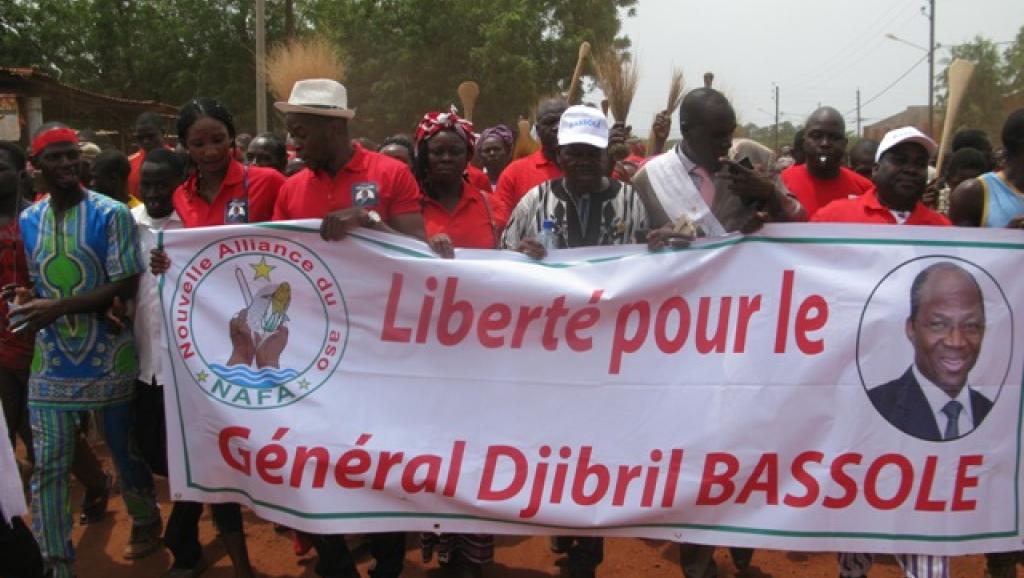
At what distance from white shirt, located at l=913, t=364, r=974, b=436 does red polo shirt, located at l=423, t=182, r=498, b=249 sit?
6.27 feet

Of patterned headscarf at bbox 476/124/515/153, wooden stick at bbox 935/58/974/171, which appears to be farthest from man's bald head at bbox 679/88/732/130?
wooden stick at bbox 935/58/974/171

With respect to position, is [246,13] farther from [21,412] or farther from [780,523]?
[780,523]

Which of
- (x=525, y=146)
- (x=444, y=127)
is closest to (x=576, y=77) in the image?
(x=525, y=146)

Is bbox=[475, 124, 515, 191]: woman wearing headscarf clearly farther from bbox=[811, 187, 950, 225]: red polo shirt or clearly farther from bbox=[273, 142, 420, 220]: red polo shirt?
bbox=[811, 187, 950, 225]: red polo shirt

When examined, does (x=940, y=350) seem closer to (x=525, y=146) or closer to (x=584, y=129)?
(x=584, y=129)

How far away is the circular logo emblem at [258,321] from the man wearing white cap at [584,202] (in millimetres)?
834

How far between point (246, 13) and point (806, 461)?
28.4 metres

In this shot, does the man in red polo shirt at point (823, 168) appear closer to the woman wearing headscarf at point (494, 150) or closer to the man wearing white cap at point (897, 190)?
the man wearing white cap at point (897, 190)

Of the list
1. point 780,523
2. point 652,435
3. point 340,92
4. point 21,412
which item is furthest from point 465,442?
point 21,412

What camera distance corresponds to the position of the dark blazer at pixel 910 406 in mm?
3139

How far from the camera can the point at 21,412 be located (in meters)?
4.55

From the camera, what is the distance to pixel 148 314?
3822 mm

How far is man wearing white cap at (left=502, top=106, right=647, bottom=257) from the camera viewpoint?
3.58m

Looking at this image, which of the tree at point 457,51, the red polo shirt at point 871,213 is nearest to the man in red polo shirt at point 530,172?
the red polo shirt at point 871,213
